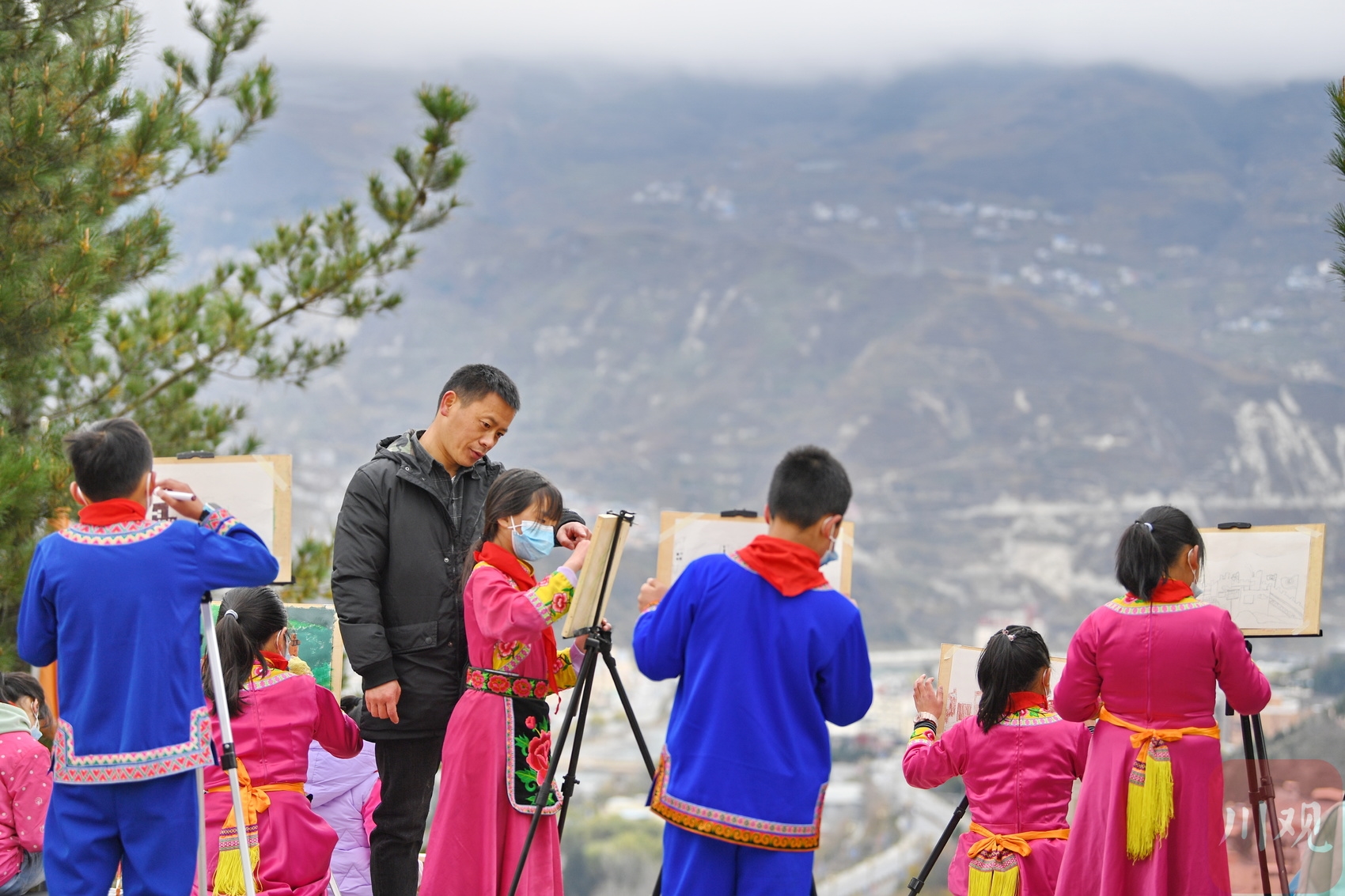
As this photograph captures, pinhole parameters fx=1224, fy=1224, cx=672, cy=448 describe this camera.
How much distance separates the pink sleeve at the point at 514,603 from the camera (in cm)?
303

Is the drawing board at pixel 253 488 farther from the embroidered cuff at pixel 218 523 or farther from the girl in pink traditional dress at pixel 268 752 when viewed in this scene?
the embroidered cuff at pixel 218 523

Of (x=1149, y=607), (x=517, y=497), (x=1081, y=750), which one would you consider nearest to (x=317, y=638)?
(x=517, y=497)

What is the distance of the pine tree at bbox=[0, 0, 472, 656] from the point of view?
5.32 m

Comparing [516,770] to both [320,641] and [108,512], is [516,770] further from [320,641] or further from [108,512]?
[320,641]

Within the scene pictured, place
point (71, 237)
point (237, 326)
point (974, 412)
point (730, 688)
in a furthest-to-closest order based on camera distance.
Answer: point (974, 412) → point (237, 326) → point (71, 237) → point (730, 688)

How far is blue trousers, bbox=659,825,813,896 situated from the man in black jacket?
88 centimetres

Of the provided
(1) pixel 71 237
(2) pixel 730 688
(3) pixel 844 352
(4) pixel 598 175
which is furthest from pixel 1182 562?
(4) pixel 598 175

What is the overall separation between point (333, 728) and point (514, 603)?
0.85m

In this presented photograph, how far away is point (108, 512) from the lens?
2.83 meters

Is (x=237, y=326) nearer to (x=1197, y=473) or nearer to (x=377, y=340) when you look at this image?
(x=1197, y=473)

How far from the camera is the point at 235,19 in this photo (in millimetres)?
7172

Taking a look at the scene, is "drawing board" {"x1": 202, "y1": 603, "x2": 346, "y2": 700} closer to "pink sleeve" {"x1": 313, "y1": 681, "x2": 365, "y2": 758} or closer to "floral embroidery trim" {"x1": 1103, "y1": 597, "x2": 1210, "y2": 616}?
"pink sleeve" {"x1": 313, "y1": 681, "x2": 365, "y2": 758}

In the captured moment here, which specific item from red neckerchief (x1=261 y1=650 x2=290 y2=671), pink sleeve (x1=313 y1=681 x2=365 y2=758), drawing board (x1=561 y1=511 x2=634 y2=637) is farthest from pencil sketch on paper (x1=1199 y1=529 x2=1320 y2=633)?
red neckerchief (x1=261 y1=650 x2=290 y2=671)

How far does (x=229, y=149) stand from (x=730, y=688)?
5.84m
